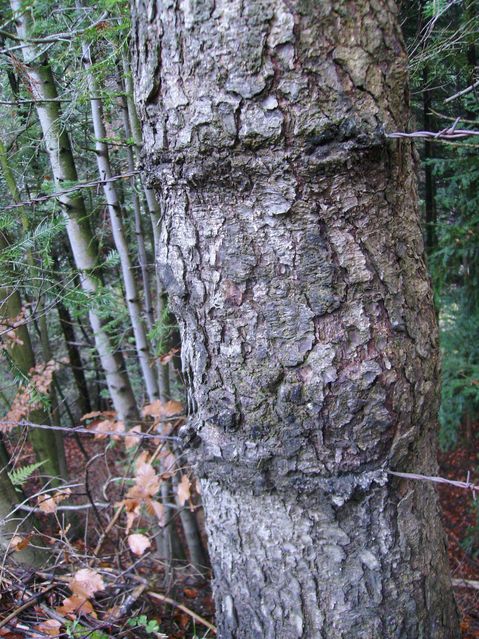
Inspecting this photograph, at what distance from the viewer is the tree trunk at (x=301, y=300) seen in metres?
1.05

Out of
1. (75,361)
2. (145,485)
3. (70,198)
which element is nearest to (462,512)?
(145,485)

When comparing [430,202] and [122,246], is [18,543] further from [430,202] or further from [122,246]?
[430,202]

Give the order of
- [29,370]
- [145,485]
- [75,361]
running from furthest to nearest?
1. [75,361]
2. [29,370]
3. [145,485]

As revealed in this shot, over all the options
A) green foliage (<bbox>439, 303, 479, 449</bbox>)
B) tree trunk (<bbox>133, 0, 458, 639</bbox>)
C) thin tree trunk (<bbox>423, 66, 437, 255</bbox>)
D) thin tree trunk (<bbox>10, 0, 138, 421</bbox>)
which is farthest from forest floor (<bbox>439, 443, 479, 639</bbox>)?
tree trunk (<bbox>133, 0, 458, 639</bbox>)

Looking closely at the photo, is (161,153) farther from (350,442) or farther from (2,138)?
(2,138)

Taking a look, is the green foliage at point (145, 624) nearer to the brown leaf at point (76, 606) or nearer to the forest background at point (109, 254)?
the forest background at point (109, 254)

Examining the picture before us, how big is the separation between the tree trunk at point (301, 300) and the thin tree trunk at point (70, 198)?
2063 mm

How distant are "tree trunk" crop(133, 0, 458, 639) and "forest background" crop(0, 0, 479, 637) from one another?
0.79 ft

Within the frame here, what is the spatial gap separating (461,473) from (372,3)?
7.56 m

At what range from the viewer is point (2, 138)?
12.7 ft

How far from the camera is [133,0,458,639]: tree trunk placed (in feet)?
3.46

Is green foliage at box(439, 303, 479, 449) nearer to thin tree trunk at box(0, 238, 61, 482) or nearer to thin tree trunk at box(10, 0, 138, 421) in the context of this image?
thin tree trunk at box(10, 0, 138, 421)

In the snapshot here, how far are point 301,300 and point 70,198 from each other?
2.86m

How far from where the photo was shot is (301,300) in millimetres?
1174
